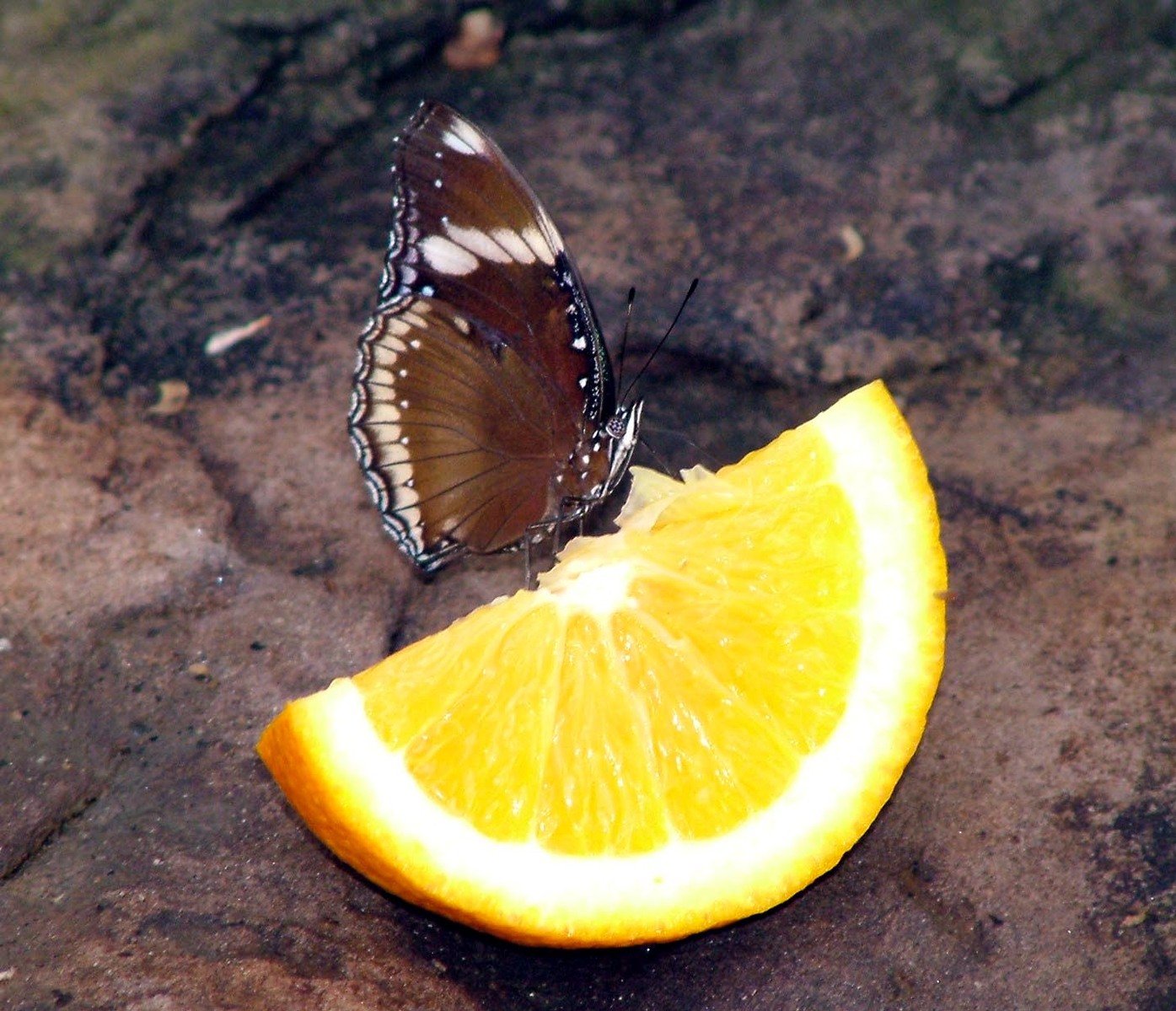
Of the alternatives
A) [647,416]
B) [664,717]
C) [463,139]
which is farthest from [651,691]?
[463,139]

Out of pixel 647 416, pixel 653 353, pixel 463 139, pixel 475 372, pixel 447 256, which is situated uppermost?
pixel 463 139

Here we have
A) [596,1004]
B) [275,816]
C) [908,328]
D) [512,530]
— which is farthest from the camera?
[908,328]

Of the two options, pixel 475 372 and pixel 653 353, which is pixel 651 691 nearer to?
pixel 475 372

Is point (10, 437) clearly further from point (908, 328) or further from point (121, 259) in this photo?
point (908, 328)

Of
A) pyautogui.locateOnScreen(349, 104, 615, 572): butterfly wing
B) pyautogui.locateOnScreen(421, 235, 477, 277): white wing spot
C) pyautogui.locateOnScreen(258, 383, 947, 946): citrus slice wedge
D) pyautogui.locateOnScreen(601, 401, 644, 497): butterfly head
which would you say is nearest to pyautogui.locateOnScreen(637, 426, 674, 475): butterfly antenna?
pyautogui.locateOnScreen(601, 401, 644, 497): butterfly head

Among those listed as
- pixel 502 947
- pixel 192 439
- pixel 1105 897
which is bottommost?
pixel 1105 897

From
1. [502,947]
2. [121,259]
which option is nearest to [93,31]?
[121,259]

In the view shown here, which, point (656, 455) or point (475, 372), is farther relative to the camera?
point (656, 455)

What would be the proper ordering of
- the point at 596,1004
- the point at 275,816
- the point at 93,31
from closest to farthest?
the point at 596,1004, the point at 275,816, the point at 93,31
